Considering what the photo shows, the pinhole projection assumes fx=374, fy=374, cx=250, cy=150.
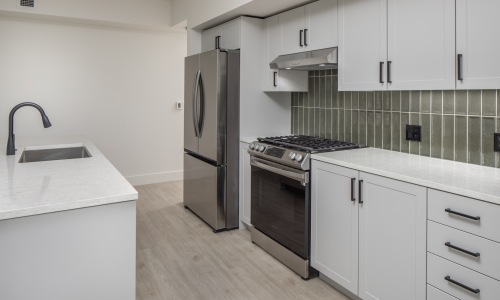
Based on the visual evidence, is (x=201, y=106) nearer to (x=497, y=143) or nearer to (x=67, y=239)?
(x=67, y=239)

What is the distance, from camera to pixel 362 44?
2.53 metres

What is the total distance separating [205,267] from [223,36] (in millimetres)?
2252

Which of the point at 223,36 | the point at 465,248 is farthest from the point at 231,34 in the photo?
the point at 465,248

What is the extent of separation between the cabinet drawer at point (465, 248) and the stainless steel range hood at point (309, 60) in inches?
54.2

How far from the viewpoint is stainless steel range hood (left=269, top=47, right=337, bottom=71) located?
2.71m

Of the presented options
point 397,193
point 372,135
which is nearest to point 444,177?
point 397,193

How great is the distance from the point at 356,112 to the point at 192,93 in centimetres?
172

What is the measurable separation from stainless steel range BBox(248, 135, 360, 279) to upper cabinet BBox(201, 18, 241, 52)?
104 centimetres

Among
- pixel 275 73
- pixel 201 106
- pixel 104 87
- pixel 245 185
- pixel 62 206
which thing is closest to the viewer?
pixel 62 206

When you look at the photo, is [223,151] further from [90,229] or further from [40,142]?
[90,229]

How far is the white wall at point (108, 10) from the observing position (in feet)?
13.8

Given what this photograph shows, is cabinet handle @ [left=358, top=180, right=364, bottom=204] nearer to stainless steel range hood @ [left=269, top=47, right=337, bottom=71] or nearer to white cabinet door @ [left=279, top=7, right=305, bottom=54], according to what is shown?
stainless steel range hood @ [left=269, top=47, right=337, bottom=71]

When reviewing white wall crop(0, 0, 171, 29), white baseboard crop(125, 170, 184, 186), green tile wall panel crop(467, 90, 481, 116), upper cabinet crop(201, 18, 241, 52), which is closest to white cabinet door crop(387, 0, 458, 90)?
green tile wall panel crop(467, 90, 481, 116)

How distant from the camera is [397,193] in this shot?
1.99 m
